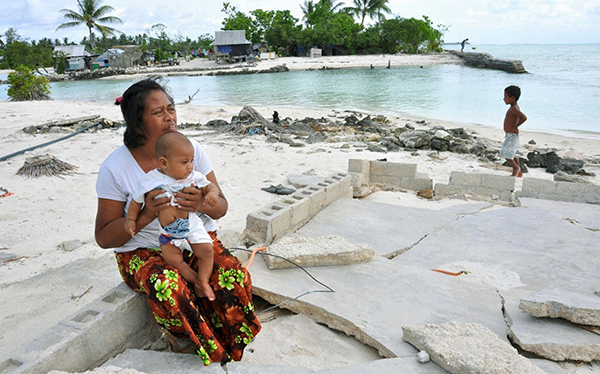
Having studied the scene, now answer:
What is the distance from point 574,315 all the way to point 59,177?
289 inches

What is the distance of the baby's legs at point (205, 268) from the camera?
2.21 m

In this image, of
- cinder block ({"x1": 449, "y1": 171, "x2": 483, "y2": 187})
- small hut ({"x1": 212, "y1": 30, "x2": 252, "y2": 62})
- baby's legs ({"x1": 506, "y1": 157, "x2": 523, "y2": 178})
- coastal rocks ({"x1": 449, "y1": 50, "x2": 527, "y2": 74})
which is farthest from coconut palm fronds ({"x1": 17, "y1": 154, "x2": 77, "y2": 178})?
small hut ({"x1": 212, "y1": 30, "x2": 252, "y2": 62})

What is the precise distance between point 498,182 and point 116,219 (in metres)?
5.60

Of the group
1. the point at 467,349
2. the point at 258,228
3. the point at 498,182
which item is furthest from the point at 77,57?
the point at 467,349

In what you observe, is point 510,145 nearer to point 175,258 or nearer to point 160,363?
point 175,258

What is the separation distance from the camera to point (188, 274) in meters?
2.24

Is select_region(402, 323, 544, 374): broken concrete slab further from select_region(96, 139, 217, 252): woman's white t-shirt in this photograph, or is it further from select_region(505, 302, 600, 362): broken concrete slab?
select_region(96, 139, 217, 252): woman's white t-shirt

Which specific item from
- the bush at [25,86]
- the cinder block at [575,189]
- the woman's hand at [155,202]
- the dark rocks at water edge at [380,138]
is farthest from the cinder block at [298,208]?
the bush at [25,86]

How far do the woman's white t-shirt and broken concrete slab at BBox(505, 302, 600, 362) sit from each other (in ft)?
6.46

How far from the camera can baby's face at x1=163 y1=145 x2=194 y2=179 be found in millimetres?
2075

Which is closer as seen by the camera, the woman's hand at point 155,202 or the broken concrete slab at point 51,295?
the woman's hand at point 155,202

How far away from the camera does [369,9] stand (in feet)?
213

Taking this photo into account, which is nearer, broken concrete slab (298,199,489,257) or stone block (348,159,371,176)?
broken concrete slab (298,199,489,257)

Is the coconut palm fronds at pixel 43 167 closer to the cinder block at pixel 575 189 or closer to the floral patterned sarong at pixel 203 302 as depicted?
the floral patterned sarong at pixel 203 302
